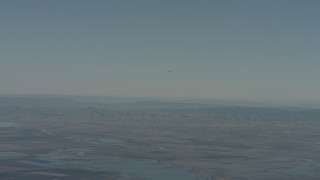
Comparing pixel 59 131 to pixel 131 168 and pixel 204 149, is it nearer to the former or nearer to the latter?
pixel 204 149

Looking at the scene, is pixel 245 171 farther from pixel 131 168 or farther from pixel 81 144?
pixel 81 144

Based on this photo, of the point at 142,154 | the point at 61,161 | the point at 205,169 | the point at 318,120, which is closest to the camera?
the point at 205,169

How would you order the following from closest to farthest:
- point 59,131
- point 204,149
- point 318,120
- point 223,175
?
point 223,175 < point 204,149 < point 59,131 < point 318,120

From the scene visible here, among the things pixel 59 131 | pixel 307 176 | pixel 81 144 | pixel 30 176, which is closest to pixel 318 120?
pixel 59 131

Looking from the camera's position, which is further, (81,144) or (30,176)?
(81,144)

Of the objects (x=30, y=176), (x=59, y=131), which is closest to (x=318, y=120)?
(x=59, y=131)

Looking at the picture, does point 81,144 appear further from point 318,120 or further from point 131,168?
point 318,120

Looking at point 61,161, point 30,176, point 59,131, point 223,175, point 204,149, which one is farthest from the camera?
point 59,131

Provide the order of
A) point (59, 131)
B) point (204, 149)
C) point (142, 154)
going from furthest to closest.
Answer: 1. point (59, 131)
2. point (204, 149)
3. point (142, 154)

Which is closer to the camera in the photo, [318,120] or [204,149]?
[204,149]
